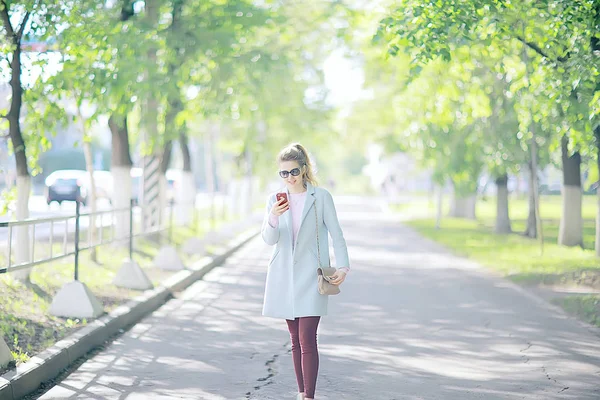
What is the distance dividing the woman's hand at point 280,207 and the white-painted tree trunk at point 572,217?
56.9ft

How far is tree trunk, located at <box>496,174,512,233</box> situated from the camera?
1150 inches

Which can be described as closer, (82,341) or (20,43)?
(82,341)

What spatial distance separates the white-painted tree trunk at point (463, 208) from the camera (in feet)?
138

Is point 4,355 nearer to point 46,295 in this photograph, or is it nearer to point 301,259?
point 301,259

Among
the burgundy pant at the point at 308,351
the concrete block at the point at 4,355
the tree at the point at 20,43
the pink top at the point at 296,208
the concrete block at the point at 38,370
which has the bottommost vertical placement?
the concrete block at the point at 38,370

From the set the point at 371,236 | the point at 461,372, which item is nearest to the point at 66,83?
the point at 461,372

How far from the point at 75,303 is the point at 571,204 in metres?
15.0

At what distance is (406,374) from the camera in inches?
324

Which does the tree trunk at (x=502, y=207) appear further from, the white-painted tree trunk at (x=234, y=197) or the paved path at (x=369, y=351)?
the white-painted tree trunk at (x=234, y=197)

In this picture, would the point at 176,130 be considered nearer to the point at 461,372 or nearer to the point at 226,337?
the point at 226,337

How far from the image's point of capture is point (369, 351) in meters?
9.42

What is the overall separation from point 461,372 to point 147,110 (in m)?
12.9

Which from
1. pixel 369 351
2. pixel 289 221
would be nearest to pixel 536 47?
pixel 369 351

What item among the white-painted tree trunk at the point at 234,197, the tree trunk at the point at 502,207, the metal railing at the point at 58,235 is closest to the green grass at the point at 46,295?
the metal railing at the point at 58,235
